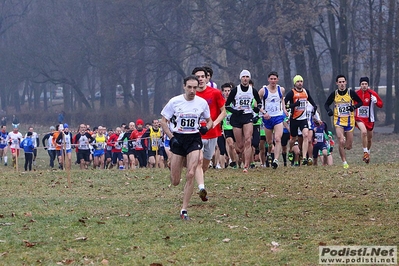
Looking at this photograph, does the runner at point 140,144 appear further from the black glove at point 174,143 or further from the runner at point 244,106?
the black glove at point 174,143

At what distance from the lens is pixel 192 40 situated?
5522 cm

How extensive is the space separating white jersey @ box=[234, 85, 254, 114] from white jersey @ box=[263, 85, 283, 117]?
Result: 94cm

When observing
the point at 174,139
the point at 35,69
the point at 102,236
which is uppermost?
the point at 35,69

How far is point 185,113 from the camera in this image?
40.8 ft

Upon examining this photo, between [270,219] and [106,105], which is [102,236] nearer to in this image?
[270,219]

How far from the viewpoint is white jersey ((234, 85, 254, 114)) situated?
714 inches

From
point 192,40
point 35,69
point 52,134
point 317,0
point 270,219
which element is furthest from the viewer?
point 35,69

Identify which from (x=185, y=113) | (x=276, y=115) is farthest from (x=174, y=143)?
(x=276, y=115)

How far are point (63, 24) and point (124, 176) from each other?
56.9 meters

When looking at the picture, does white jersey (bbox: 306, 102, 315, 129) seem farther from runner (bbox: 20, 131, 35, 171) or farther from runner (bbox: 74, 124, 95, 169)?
runner (bbox: 20, 131, 35, 171)

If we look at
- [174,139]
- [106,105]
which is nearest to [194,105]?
[174,139]

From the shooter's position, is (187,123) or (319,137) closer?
(187,123)

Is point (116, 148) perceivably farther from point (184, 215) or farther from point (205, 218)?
point (184, 215)

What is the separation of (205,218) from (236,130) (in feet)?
19.9
